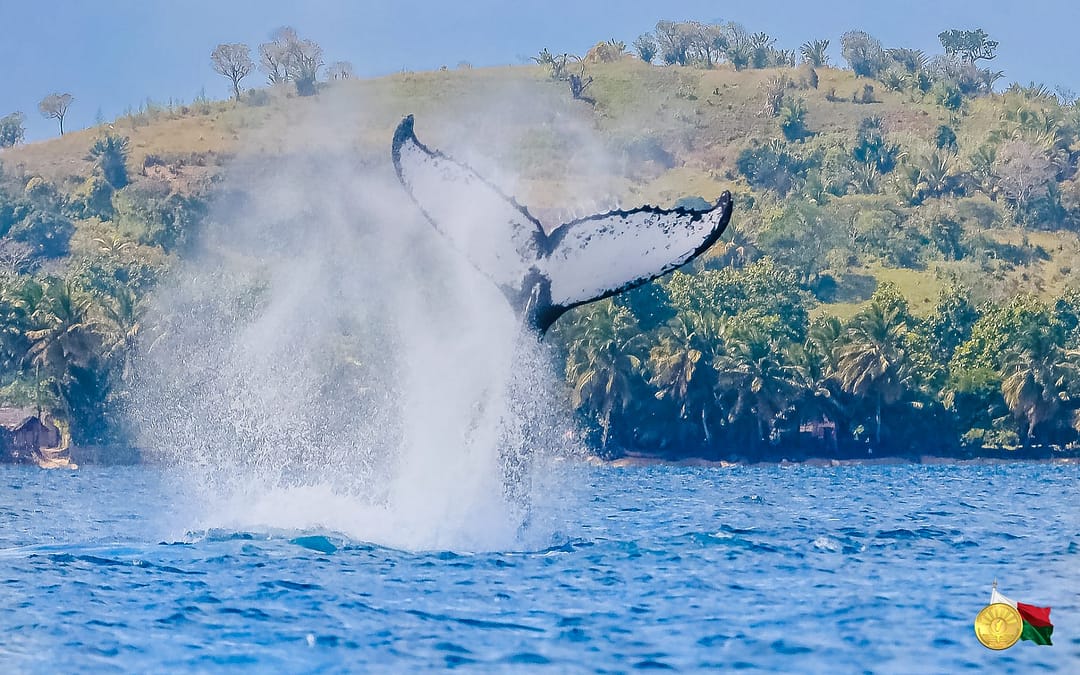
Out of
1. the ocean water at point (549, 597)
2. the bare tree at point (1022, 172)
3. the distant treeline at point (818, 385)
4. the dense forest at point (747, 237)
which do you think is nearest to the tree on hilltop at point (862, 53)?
the dense forest at point (747, 237)

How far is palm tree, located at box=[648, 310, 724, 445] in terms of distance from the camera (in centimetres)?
6888

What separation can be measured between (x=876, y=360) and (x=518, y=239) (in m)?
55.2

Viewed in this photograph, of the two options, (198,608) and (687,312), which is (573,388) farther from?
(198,608)

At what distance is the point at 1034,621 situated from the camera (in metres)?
12.5

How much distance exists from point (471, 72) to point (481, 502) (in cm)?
12861

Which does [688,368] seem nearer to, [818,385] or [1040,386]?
[818,385]

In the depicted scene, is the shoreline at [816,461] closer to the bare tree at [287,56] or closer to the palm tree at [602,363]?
the palm tree at [602,363]

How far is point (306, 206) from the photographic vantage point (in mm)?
105375

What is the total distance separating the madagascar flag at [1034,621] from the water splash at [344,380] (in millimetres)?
5209

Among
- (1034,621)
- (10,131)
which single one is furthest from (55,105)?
(1034,621)

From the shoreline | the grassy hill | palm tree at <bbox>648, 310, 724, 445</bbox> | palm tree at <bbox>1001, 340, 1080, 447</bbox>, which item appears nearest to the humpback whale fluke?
the shoreline

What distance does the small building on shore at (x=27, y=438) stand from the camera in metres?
68.2

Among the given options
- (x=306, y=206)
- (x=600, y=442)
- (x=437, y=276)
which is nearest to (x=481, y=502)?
(x=600, y=442)

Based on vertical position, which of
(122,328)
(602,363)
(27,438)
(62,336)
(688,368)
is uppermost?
(122,328)
